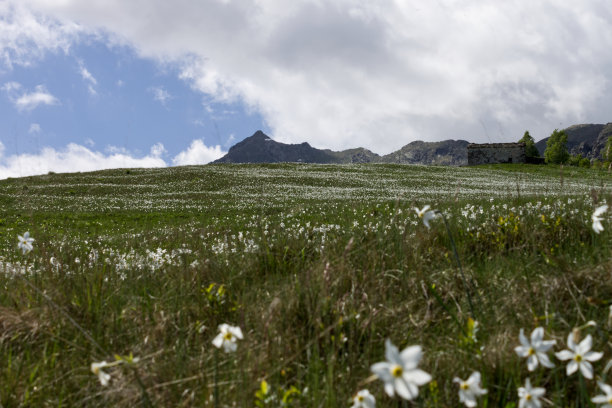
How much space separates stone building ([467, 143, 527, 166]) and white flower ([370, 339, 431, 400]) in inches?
3888

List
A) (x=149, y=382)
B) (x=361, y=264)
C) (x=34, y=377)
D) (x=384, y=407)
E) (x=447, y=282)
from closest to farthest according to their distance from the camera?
(x=384, y=407) < (x=149, y=382) < (x=34, y=377) < (x=447, y=282) < (x=361, y=264)

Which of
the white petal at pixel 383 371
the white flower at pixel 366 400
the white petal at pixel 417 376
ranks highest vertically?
the white petal at pixel 383 371

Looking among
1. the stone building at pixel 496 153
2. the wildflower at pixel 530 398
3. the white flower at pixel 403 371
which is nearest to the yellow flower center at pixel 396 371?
the white flower at pixel 403 371

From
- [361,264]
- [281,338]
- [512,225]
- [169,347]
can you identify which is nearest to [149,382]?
[169,347]

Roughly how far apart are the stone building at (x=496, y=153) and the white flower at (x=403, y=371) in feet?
324

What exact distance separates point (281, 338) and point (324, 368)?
417 mm

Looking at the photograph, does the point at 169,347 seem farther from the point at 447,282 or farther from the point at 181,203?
the point at 181,203

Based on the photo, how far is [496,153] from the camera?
94375 millimetres

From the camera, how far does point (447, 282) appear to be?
4.40 meters

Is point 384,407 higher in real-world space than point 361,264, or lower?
lower

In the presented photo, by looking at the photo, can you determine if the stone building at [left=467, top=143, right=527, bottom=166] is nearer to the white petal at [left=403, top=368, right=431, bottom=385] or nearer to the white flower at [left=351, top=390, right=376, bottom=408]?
the white flower at [left=351, top=390, right=376, bottom=408]

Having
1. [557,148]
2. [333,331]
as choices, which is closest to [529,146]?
[557,148]

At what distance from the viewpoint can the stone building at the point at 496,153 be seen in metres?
92.3

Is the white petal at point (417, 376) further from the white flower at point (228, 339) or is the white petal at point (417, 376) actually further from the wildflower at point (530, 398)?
the white flower at point (228, 339)
